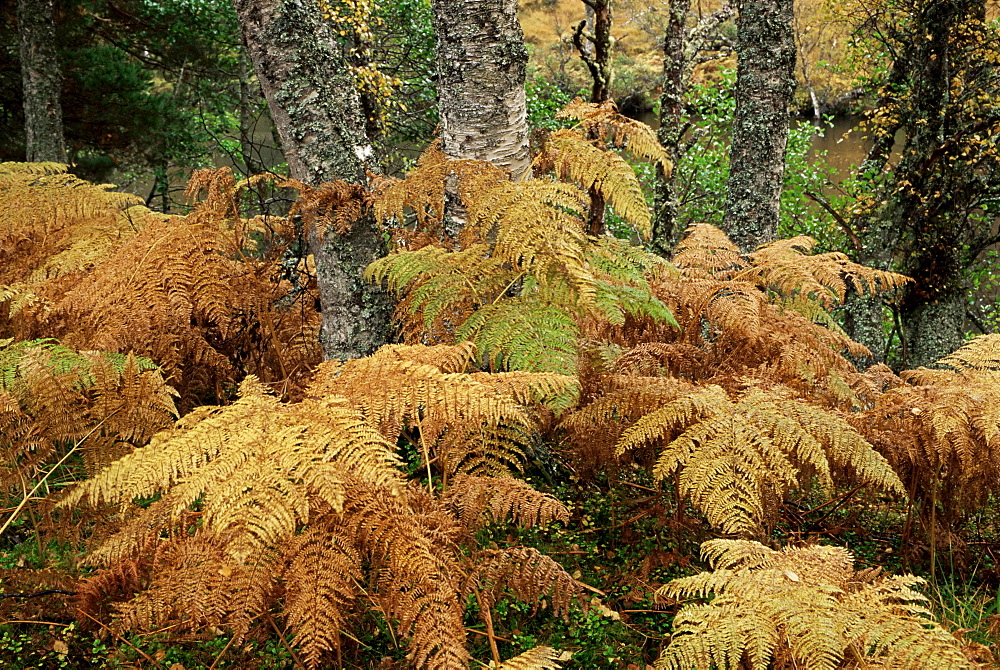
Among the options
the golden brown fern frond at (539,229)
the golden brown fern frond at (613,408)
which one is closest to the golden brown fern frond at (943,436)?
the golden brown fern frond at (613,408)

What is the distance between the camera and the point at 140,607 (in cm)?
172

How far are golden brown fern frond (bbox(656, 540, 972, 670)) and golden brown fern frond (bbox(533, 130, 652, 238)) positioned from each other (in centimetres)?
122

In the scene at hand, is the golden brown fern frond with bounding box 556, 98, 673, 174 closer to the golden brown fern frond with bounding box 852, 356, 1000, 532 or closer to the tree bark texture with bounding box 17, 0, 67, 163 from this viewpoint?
the golden brown fern frond with bounding box 852, 356, 1000, 532

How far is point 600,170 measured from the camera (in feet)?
8.50

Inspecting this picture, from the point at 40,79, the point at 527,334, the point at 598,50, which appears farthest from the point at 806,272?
the point at 40,79

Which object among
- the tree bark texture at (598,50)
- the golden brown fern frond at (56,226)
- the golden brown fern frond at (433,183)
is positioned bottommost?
the golden brown fern frond at (56,226)

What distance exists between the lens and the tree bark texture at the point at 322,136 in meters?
2.95

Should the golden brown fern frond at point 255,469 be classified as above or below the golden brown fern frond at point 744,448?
above

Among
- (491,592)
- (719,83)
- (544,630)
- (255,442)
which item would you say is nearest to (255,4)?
(255,442)

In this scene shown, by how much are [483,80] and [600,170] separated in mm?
860

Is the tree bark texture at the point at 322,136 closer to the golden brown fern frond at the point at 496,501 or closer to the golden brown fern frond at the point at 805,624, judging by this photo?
the golden brown fern frond at the point at 496,501

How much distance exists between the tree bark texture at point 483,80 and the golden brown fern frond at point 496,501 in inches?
64.5

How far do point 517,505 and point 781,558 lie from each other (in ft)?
2.41

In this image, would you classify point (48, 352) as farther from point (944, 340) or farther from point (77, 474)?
point (944, 340)
